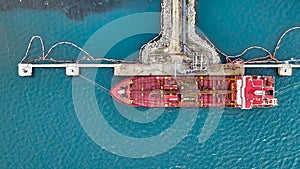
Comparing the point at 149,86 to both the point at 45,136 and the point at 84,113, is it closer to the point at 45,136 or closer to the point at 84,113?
the point at 84,113

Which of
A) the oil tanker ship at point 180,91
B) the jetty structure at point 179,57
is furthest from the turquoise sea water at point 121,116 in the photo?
the oil tanker ship at point 180,91

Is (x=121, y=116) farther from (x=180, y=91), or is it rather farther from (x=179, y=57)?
(x=179, y=57)

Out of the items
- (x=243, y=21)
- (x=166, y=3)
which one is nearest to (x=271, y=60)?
(x=243, y=21)

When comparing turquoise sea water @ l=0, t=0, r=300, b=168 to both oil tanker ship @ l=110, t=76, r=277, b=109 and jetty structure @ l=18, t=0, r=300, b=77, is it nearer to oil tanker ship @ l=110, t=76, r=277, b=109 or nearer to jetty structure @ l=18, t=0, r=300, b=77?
jetty structure @ l=18, t=0, r=300, b=77

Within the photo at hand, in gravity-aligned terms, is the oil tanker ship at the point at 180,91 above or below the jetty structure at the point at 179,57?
below

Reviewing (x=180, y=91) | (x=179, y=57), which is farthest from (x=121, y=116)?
(x=179, y=57)

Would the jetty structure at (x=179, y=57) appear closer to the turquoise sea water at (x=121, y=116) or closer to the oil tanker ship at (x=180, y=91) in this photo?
the oil tanker ship at (x=180, y=91)
